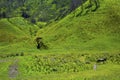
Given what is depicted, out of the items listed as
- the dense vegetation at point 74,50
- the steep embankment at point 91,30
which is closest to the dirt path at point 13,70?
the dense vegetation at point 74,50

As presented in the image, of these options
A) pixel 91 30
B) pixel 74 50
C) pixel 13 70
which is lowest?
pixel 74 50

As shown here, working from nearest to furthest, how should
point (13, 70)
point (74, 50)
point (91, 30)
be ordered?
point (13, 70), point (74, 50), point (91, 30)

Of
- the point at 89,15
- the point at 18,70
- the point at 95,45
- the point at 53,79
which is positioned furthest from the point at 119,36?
the point at 53,79

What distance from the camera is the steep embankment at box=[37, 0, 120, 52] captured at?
11331 cm

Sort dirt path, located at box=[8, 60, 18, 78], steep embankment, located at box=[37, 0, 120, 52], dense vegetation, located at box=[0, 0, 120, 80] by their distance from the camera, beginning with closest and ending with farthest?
dirt path, located at box=[8, 60, 18, 78], dense vegetation, located at box=[0, 0, 120, 80], steep embankment, located at box=[37, 0, 120, 52]

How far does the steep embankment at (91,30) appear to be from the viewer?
11331 centimetres

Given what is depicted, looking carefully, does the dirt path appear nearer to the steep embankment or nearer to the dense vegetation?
the dense vegetation

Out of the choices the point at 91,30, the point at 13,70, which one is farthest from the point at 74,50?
the point at 13,70

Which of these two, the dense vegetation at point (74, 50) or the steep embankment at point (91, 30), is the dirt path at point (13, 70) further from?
the steep embankment at point (91, 30)

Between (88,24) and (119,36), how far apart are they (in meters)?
21.1

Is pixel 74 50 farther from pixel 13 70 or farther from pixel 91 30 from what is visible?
pixel 13 70

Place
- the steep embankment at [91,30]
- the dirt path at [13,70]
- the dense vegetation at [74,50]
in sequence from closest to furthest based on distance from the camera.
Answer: the dirt path at [13,70]
the dense vegetation at [74,50]
the steep embankment at [91,30]

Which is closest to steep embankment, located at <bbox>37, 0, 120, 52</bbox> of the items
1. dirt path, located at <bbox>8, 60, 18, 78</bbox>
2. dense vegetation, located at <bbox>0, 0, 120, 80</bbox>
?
dense vegetation, located at <bbox>0, 0, 120, 80</bbox>

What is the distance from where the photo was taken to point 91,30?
12988 cm
